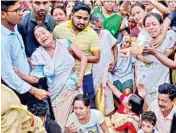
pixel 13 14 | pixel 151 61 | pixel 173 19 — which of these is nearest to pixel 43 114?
pixel 13 14

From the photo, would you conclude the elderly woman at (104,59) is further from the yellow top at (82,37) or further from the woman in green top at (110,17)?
the yellow top at (82,37)

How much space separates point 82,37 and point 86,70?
0.29 m

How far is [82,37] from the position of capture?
4.71 m

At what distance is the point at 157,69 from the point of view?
494cm

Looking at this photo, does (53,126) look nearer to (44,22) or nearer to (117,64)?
(44,22)

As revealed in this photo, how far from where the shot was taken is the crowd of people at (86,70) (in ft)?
13.2

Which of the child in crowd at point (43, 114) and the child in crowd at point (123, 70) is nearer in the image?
the child in crowd at point (43, 114)

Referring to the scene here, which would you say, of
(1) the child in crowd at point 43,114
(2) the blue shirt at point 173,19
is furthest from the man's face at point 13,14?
(2) the blue shirt at point 173,19

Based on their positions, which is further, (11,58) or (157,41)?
(157,41)

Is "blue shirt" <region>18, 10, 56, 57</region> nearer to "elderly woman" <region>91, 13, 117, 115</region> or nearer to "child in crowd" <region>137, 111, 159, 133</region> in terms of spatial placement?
"elderly woman" <region>91, 13, 117, 115</region>

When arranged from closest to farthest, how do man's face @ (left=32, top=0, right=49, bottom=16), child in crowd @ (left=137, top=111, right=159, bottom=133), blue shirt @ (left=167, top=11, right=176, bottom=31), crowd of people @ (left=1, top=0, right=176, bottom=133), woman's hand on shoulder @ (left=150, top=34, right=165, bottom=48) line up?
crowd of people @ (left=1, top=0, right=176, bottom=133)
child in crowd @ (left=137, top=111, right=159, bottom=133)
man's face @ (left=32, top=0, right=49, bottom=16)
woman's hand on shoulder @ (left=150, top=34, right=165, bottom=48)
blue shirt @ (left=167, top=11, right=176, bottom=31)

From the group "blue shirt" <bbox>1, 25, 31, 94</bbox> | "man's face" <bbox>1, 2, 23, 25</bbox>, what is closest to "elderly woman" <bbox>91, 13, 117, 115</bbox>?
"blue shirt" <bbox>1, 25, 31, 94</bbox>

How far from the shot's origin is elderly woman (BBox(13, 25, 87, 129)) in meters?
4.36

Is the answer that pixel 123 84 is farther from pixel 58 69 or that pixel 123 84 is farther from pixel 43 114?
pixel 43 114
